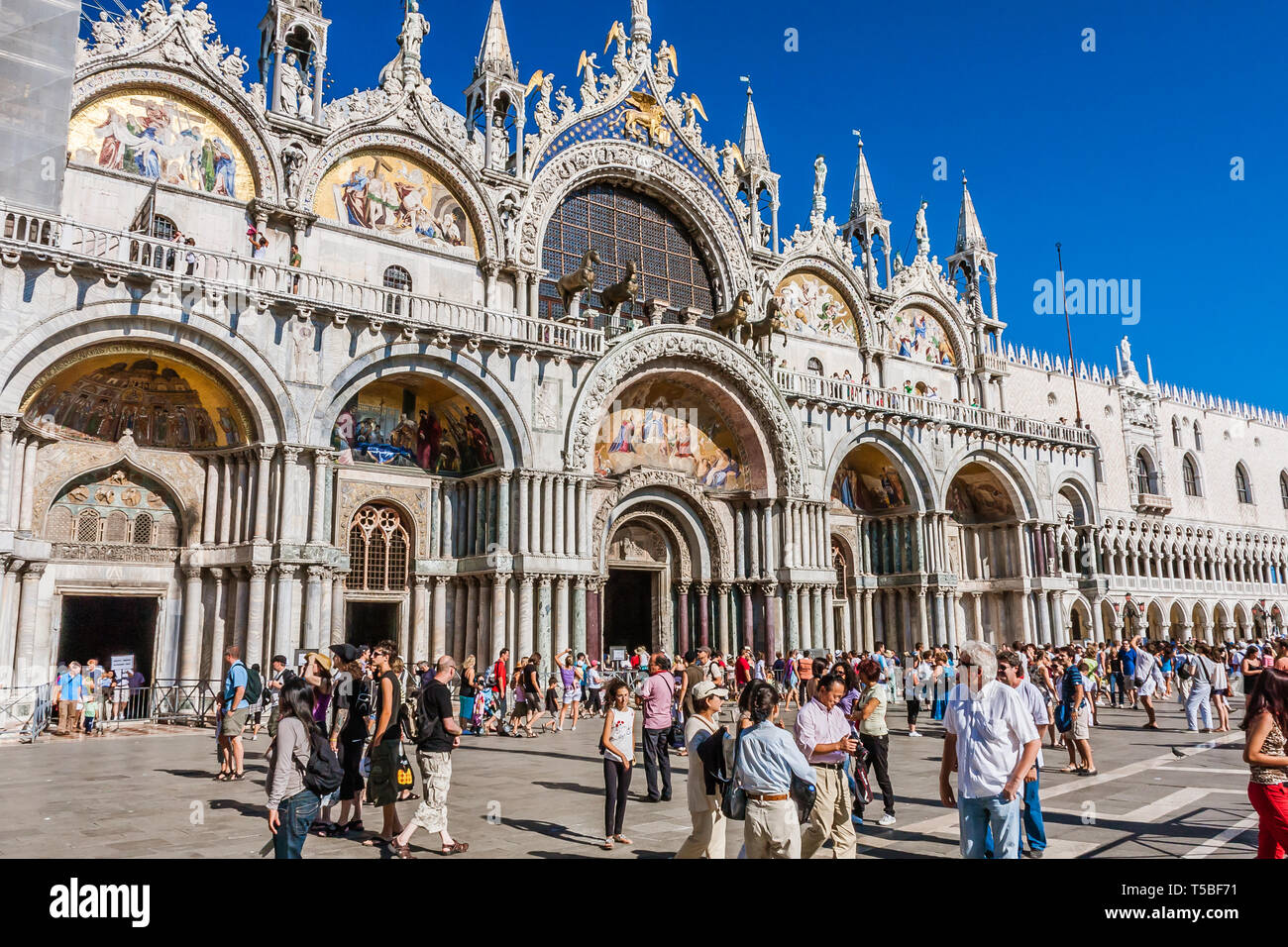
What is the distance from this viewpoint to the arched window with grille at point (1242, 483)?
182 ft

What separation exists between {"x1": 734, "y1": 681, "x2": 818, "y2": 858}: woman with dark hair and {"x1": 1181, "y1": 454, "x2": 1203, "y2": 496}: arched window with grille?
177 feet

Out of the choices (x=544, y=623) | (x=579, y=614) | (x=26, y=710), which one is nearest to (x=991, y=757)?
(x=544, y=623)

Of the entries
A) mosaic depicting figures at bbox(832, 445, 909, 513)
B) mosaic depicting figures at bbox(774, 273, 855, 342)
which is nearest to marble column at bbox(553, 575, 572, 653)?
mosaic depicting figures at bbox(832, 445, 909, 513)

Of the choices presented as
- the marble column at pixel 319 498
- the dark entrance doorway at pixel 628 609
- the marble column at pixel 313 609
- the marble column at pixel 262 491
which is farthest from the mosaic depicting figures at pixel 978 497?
the marble column at pixel 262 491

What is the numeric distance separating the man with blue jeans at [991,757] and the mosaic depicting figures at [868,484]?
26.9 metres

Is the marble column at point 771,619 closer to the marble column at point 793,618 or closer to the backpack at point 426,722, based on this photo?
the marble column at point 793,618

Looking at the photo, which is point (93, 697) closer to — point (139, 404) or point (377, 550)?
point (139, 404)

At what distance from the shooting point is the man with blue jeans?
627 cm

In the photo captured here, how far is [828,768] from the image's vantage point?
7.80 m

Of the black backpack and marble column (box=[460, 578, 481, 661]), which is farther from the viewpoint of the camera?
marble column (box=[460, 578, 481, 661])

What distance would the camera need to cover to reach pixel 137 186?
845 inches

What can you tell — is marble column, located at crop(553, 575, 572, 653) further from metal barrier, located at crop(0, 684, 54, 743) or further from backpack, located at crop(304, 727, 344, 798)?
backpack, located at crop(304, 727, 344, 798)

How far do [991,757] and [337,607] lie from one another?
19.0 metres
